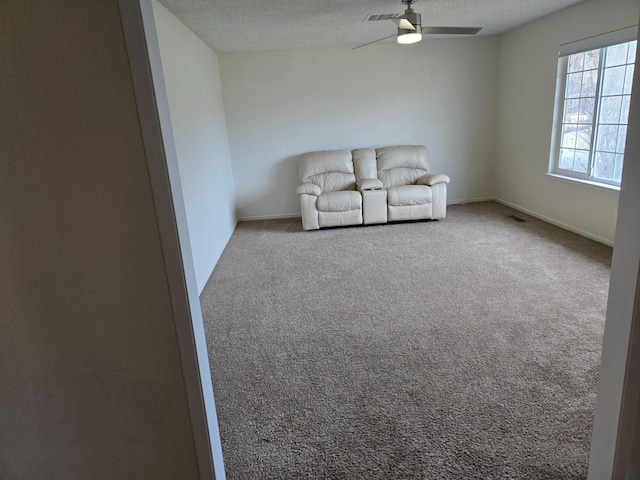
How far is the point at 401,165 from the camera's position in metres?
6.07

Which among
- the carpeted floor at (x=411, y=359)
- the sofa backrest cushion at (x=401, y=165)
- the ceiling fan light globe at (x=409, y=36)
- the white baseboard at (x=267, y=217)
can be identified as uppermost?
the ceiling fan light globe at (x=409, y=36)

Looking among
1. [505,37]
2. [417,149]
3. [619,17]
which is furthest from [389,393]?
[505,37]

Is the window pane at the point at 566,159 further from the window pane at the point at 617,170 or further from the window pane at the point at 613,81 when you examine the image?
the window pane at the point at 613,81

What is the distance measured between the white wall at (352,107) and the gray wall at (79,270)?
5.14 meters

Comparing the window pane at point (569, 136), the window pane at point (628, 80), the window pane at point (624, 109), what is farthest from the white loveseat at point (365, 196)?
the window pane at point (628, 80)

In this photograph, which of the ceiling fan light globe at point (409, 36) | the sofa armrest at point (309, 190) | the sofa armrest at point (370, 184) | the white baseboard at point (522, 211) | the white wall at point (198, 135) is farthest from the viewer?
the sofa armrest at point (370, 184)

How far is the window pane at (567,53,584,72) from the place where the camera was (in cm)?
454

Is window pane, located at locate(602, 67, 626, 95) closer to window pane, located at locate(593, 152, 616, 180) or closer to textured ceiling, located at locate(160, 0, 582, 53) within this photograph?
window pane, located at locate(593, 152, 616, 180)

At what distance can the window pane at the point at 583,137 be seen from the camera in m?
4.53

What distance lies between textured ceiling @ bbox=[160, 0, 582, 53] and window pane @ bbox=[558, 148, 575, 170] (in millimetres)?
→ 1537

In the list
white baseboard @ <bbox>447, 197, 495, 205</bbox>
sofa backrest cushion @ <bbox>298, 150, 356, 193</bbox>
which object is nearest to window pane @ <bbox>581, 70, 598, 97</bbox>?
white baseboard @ <bbox>447, 197, 495, 205</bbox>

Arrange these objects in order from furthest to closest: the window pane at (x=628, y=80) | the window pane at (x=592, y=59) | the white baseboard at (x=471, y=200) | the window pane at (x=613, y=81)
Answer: the white baseboard at (x=471, y=200) < the window pane at (x=592, y=59) < the window pane at (x=613, y=81) < the window pane at (x=628, y=80)

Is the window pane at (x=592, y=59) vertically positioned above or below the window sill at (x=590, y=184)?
above

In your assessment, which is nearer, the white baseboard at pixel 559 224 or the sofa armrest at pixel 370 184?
the white baseboard at pixel 559 224
